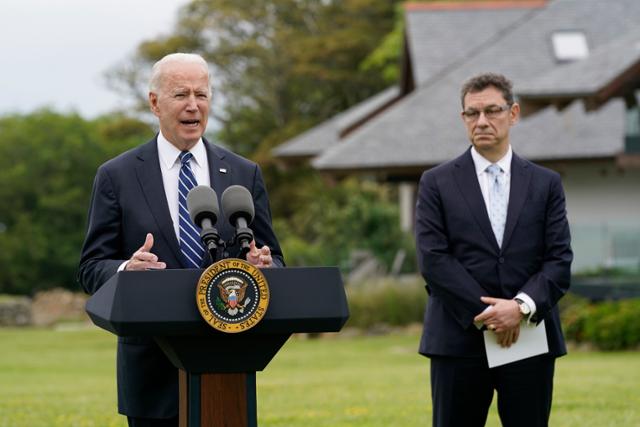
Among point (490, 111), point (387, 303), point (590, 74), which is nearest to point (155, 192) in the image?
point (490, 111)

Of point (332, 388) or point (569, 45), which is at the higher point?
point (569, 45)

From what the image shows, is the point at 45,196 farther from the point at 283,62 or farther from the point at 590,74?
the point at 590,74

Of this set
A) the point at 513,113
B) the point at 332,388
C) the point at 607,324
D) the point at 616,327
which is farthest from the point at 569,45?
the point at 513,113

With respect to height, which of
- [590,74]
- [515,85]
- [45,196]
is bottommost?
[45,196]

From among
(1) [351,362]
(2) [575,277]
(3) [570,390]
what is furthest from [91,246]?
(2) [575,277]

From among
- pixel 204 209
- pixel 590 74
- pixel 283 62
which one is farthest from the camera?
pixel 283 62

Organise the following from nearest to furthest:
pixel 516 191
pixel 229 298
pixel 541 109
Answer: pixel 229 298 → pixel 516 191 → pixel 541 109

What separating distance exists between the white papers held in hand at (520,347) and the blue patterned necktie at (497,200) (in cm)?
41

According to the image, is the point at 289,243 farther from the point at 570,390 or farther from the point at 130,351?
the point at 130,351

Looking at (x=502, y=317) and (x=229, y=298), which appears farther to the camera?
(x=502, y=317)

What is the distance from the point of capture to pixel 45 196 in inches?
2167

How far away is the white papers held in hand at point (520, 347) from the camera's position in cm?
589

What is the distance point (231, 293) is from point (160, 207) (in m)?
0.86

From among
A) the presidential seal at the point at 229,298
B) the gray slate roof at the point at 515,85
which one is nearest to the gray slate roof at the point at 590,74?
the gray slate roof at the point at 515,85
